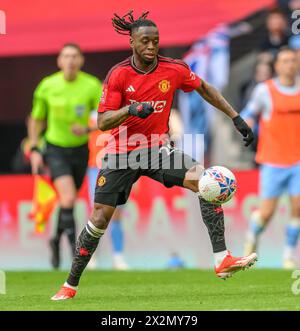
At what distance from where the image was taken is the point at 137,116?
28.7 ft

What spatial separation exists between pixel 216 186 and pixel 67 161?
16.1 feet

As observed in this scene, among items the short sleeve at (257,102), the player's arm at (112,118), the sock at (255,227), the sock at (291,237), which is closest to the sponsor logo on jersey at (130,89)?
the player's arm at (112,118)

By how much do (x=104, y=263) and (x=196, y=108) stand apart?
8.42 ft

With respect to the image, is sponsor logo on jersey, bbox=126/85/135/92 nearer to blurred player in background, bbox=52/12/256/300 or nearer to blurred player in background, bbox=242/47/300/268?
blurred player in background, bbox=52/12/256/300

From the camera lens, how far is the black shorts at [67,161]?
13719 mm

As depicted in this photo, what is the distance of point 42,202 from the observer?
590 inches

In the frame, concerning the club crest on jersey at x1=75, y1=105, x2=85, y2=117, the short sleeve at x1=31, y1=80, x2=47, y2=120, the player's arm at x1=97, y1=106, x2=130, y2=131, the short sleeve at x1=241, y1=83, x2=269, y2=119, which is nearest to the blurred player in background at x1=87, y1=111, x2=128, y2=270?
the club crest on jersey at x1=75, y1=105, x2=85, y2=117

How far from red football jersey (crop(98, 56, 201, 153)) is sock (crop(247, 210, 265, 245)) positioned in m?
4.44

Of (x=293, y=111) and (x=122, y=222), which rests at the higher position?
(x=293, y=111)

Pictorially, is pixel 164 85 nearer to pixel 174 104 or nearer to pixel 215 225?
pixel 215 225

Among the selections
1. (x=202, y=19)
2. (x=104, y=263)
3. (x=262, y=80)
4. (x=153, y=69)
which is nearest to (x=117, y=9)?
(x=202, y=19)

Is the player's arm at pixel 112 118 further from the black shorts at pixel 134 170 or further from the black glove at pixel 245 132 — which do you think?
the black glove at pixel 245 132

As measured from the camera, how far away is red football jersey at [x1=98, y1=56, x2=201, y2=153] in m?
9.27

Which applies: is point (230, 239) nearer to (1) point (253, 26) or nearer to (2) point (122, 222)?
(2) point (122, 222)
